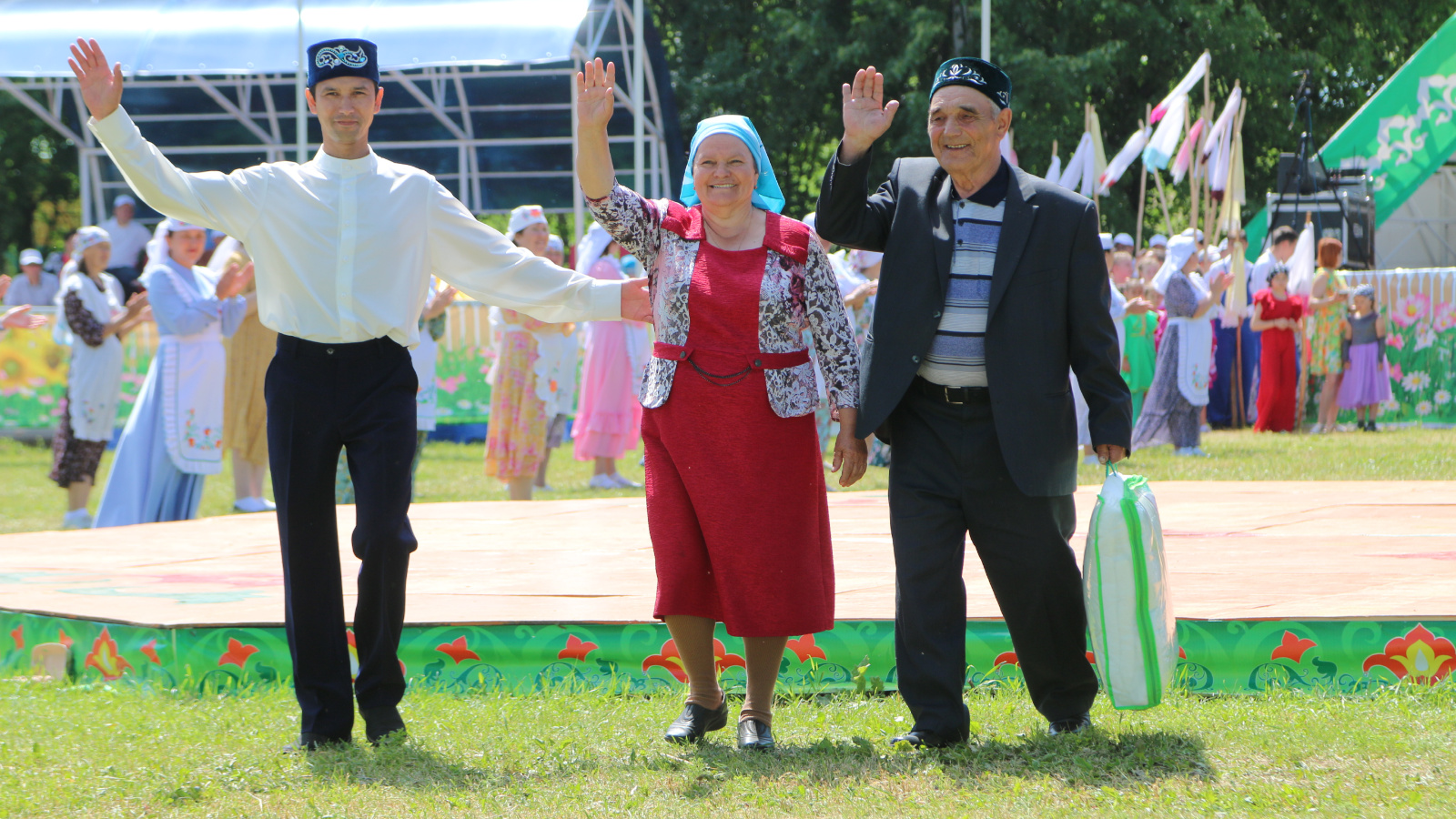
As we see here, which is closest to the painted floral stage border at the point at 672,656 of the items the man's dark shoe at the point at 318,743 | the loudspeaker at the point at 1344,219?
the man's dark shoe at the point at 318,743

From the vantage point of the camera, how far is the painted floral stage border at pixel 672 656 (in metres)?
4.35

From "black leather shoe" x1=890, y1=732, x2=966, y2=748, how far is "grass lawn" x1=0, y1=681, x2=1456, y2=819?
0.05 meters

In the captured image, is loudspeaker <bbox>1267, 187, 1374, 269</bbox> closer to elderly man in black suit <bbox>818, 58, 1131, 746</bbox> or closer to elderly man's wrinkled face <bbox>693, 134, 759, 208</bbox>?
elderly man in black suit <bbox>818, 58, 1131, 746</bbox>

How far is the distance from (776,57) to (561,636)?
22.7 m

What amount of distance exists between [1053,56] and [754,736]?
71.4ft

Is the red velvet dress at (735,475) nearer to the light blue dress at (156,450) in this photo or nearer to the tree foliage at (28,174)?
the light blue dress at (156,450)

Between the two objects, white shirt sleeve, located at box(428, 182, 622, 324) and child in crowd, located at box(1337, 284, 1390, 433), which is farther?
child in crowd, located at box(1337, 284, 1390, 433)

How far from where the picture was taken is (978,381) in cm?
387

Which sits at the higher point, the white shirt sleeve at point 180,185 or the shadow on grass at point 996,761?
the white shirt sleeve at point 180,185

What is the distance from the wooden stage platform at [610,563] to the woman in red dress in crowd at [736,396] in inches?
29.8

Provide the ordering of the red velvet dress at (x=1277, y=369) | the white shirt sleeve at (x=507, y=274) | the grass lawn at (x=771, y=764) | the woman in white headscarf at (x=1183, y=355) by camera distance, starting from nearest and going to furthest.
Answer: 1. the grass lawn at (x=771, y=764)
2. the white shirt sleeve at (x=507, y=274)
3. the woman in white headscarf at (x=1183, y=355)
4. the red velvet dress at (x=1277, y=369)

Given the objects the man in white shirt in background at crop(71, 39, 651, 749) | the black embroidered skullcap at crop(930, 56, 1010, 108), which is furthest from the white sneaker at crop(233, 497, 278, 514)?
the black embroidered skullcap at crop(930, 56, 1010, 108)

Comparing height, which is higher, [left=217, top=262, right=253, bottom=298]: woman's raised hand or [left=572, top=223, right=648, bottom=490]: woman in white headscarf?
[left=217, top=262, right=253, bottom=298]: woman's raised hand

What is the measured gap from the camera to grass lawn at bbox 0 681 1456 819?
3445 mm
